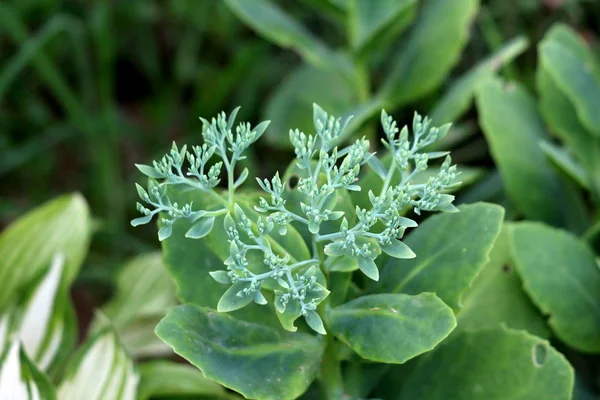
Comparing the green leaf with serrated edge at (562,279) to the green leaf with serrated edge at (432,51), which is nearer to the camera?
the green leaf with serrated edge at (562,279)

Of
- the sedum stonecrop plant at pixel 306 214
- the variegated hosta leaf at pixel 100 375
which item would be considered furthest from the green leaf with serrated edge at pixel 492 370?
the variegated hosta leaf at pixel 100 375

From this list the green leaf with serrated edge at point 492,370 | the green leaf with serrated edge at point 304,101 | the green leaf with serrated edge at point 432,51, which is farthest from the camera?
the green leaf with serrated edge at point 304,101

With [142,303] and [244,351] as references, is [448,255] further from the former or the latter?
[142,303]

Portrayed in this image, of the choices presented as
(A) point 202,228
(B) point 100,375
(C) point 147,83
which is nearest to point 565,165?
(A) point 202,228

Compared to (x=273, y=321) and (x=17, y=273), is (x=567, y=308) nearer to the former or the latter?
(x=273, y=321)

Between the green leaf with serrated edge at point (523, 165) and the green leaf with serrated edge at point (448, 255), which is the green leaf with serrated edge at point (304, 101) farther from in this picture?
the green leaf with serrated edge at point (448, 255)

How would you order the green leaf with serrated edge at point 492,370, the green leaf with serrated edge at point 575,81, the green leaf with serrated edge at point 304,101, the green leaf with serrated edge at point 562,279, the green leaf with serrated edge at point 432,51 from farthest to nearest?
the green leaf with serrated edge at point 304,101, the green leaf with serrated edge at point 432,51, the green leaf with serrated edge at point 575,81, the green leaf with serrated edge at point 562,279, the green leaf with serrated edge at point 492,370

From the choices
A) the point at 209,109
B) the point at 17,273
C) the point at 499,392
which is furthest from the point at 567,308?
the point at 209,109
